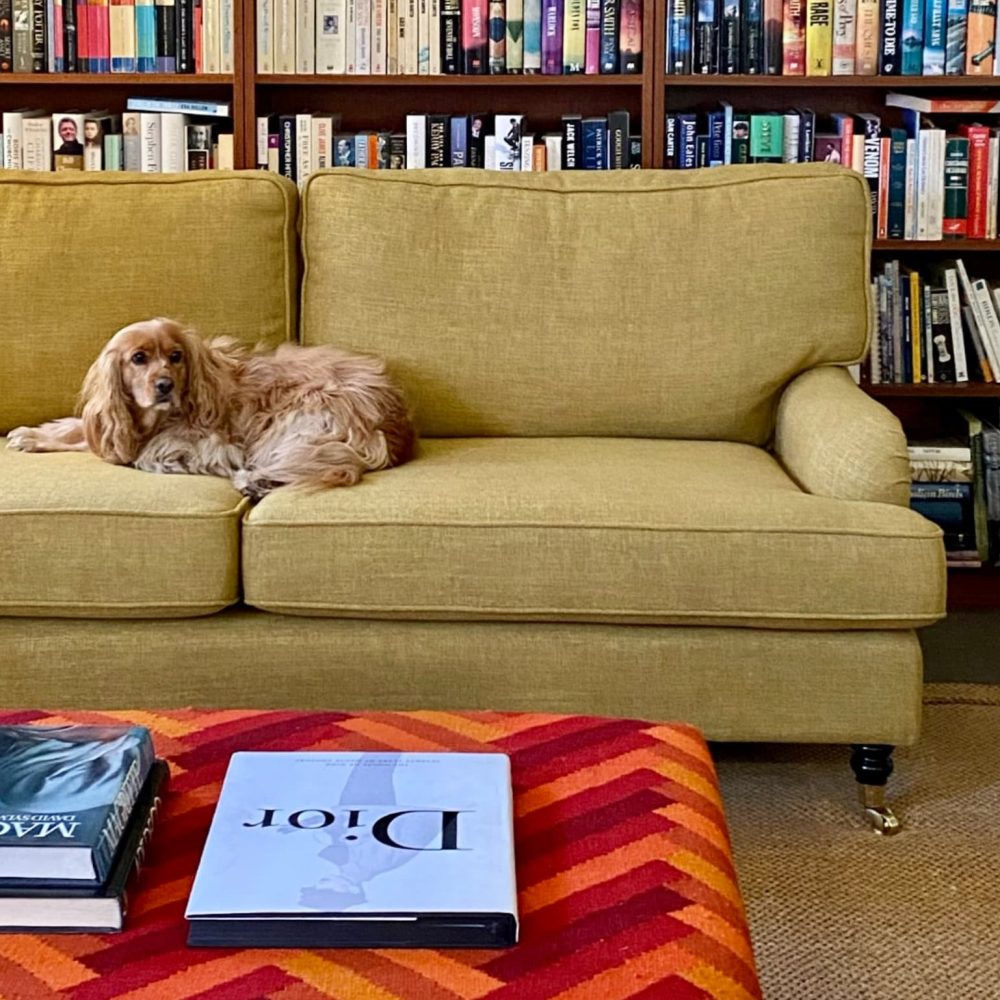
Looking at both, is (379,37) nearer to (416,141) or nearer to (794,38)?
(416,141)

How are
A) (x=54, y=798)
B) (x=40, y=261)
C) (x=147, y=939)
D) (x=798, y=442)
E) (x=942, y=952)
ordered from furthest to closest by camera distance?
1. (x=40, y=261)
2. (x=798, y=442)
3. (x=942, y=952)
4. (x=54, y=798)
5. (x=147, y=939)

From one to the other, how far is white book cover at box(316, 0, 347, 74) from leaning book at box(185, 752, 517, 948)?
2.27 metres

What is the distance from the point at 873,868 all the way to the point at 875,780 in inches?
6.5

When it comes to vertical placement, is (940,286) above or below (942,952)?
above

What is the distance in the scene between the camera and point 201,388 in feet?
8.40

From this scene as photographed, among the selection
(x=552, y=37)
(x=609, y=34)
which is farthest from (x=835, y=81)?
(x=552, y=37)

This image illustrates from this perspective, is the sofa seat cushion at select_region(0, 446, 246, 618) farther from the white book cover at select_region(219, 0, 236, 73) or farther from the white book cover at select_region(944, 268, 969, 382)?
the white book cover at select_region(944, 268, 969, 382)

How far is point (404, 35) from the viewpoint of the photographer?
3453mm

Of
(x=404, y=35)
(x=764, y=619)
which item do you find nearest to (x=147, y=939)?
(x=764, y=619)

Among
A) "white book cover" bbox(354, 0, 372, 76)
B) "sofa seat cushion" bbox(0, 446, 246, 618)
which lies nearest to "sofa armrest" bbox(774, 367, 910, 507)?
"sofa seat cushion" bbox(0, 446, 246, 618)

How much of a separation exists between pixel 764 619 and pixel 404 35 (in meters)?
1.79

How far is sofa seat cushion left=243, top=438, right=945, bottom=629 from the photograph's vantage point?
2225mm

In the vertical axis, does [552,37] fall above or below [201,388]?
above

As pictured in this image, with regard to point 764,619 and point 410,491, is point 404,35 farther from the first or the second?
point 764,619
